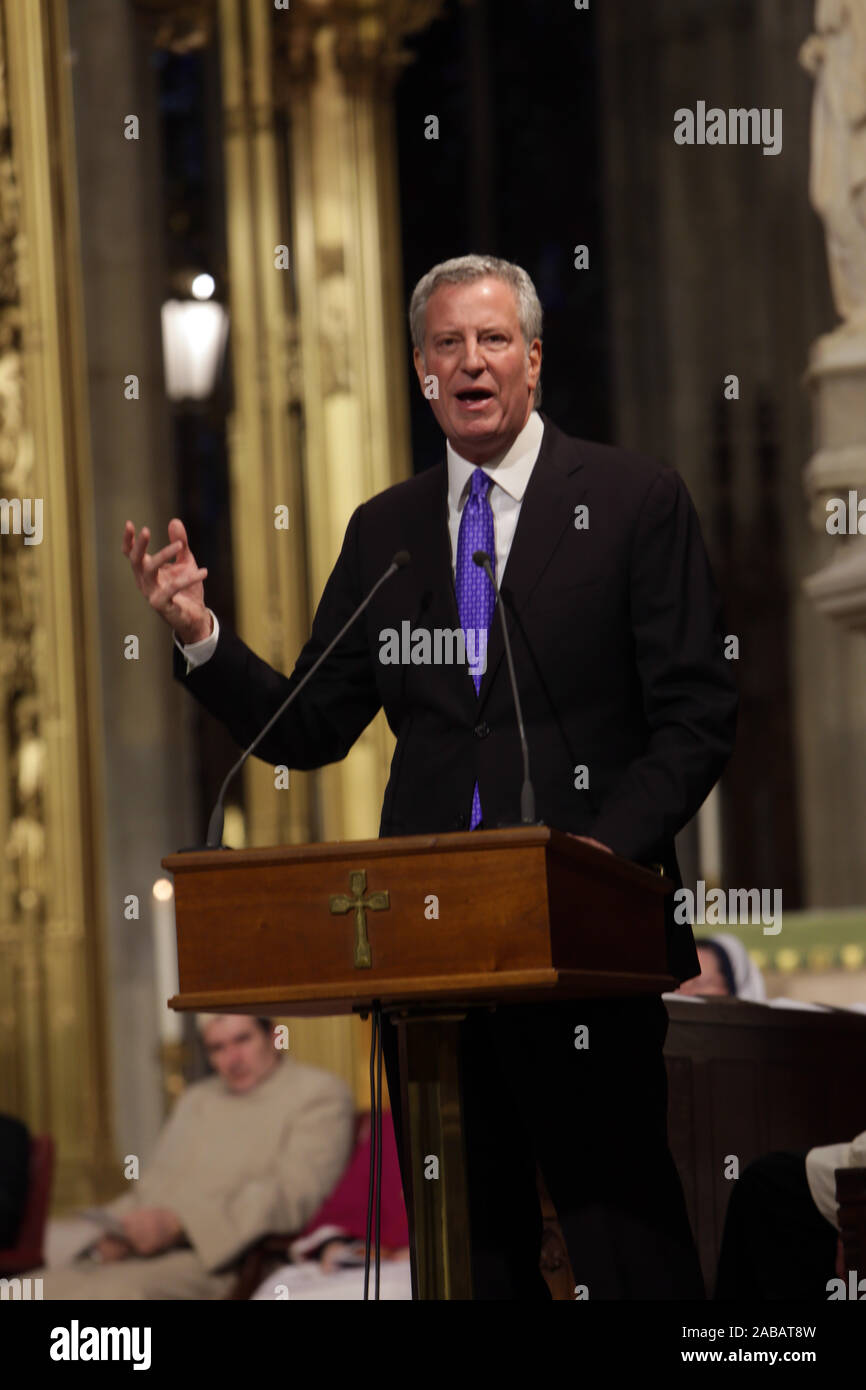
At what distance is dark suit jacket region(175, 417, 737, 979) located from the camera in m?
3.08

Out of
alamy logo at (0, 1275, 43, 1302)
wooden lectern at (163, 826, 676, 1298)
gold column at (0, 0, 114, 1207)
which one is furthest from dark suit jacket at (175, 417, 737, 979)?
gold column at (0, 0, 114, 1207)

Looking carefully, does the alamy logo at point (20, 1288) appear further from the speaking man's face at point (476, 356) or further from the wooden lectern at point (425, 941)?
the speaking man's face at point (476, 356)

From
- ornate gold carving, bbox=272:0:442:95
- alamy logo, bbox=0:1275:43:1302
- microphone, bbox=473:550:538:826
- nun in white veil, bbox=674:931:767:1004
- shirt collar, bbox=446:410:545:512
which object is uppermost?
ornate gold carving, bbox=272:0:442:95

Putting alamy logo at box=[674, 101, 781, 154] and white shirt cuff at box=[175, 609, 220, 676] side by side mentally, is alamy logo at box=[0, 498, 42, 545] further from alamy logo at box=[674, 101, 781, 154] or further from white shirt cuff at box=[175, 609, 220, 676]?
white shirt cuff at box=[175, 609, 220, 676]

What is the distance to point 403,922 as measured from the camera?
2.68 m

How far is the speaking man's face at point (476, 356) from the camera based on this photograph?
3111 millimetres

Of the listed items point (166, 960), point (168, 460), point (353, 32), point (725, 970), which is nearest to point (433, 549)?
point (725, 970)

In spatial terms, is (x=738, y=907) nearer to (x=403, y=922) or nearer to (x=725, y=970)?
(x=725, y=970)

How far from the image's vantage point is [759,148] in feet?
42.6

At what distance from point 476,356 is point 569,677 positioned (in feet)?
1.50

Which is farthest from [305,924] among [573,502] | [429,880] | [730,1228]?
[730,1228]

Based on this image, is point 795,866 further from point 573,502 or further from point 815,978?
point 573,502

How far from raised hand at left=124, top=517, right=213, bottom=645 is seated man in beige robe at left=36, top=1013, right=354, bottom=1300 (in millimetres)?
3470
